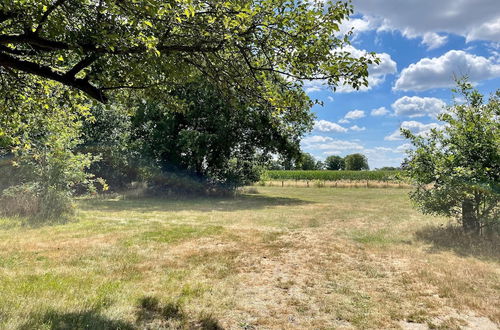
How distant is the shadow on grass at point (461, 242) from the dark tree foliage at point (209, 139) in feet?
47.0

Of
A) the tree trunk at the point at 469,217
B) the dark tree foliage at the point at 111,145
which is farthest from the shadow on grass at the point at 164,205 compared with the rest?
the tree trunk at the point at 469,217

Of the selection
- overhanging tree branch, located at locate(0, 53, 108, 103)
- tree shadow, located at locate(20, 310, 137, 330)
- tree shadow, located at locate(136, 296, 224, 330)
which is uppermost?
overhanging tree branch, located at locate(0, 53, 108, 103)

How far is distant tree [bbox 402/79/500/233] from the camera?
31.0ft

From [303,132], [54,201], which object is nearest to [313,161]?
[303,132]

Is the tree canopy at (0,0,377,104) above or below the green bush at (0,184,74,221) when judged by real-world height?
above

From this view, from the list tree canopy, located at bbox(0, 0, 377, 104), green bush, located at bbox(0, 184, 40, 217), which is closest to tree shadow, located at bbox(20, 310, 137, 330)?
tree canopy, located at bbox(0, 0, 377, 104)

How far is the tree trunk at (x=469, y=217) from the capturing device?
10.1m

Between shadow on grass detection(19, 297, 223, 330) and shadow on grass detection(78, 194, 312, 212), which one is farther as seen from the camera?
shadow on grass detection(78, 194, 312, 212)

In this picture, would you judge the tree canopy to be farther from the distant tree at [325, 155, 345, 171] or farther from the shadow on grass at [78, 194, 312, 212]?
the distant tree at [325, 155, 345, 171]

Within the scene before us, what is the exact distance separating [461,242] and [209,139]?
55.6ft

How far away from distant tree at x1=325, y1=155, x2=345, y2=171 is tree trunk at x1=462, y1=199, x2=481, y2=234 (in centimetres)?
13553

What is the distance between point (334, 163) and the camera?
5787 inches

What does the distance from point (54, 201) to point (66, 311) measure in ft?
30.8

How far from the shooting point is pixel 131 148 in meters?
25.2
